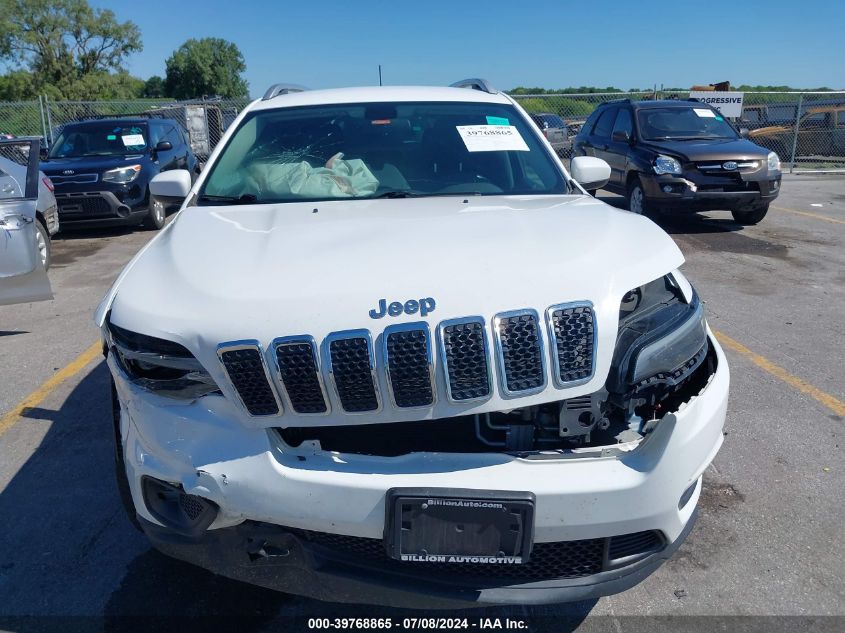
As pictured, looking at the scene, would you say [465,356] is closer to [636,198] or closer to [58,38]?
[636,198]

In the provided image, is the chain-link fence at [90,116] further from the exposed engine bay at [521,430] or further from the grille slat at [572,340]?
the grille slat at [572,340]

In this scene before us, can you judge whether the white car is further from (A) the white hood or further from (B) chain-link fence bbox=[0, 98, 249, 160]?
(B) chain-link fence bbox=[0, 98, 249, 160]

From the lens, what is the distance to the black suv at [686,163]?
30.9 feet

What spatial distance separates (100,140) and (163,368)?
10.1m

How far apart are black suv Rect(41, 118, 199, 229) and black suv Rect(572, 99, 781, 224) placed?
660cm

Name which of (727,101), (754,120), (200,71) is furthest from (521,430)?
(200,71)

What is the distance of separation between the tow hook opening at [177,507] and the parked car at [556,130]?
20194mm

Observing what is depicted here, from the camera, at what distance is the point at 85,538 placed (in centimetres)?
297

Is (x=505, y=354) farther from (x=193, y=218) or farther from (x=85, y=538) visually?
(x=85, y=538)

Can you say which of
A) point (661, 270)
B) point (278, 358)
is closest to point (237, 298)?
point (278, 358)

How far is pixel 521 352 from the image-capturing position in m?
2.01

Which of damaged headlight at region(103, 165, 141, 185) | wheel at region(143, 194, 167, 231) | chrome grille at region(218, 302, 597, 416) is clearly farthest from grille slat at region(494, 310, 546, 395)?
wheel at region(143, 194, 167, 231)

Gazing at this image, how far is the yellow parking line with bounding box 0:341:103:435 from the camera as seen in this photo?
13.6 ft

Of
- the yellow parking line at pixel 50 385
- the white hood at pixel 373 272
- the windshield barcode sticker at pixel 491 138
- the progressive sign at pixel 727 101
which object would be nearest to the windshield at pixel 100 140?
the yellow parking line at pixel 50 385
